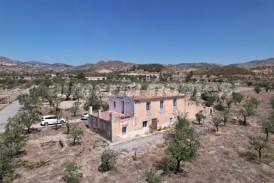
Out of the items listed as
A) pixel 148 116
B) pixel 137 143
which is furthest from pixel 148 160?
pixel 148 116

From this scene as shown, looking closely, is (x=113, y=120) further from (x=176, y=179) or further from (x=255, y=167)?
(x=255, y=167)

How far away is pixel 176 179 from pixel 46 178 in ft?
32.2

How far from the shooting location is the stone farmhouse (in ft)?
92.4

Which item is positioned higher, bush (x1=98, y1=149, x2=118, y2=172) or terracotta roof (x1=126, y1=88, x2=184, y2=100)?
terracotta roof (x1=126, y1=88, x2=184, y2=100)

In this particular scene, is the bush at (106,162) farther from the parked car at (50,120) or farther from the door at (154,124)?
the parked car at (50,120)

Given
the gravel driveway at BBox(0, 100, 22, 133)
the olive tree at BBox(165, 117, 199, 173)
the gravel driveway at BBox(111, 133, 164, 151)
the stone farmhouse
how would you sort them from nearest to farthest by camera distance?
the olive tree at BBox(165, 117, 199, 173) → the gravel driveway at BBox(111, 133, 164, 151) → the stone farmhouse → the gravel driveway at BBox(0, 100, 22, 133)

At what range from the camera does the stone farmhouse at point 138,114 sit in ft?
92.4

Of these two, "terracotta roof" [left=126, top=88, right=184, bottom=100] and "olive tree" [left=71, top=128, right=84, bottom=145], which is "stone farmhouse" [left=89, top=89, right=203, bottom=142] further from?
"olive tree" [left=71, top=128, right=84, bottom=145]

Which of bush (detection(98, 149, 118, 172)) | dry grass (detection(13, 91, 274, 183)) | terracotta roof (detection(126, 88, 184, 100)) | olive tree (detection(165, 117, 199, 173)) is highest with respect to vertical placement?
terracotta roof (detection(126, 88, 184, 100))

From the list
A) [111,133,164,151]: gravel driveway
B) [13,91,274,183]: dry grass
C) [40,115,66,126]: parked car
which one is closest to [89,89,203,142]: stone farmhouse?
[111,133,164,151]: gravel driveway

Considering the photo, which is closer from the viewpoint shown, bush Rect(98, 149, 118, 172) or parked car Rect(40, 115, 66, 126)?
bush Rect(98, 149, 118, 172)

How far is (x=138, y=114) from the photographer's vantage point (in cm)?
2980

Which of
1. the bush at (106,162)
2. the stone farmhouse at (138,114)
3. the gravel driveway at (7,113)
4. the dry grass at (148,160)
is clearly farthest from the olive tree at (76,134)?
the gravel driveway at (7,113)

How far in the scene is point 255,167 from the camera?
21312 millimetres
